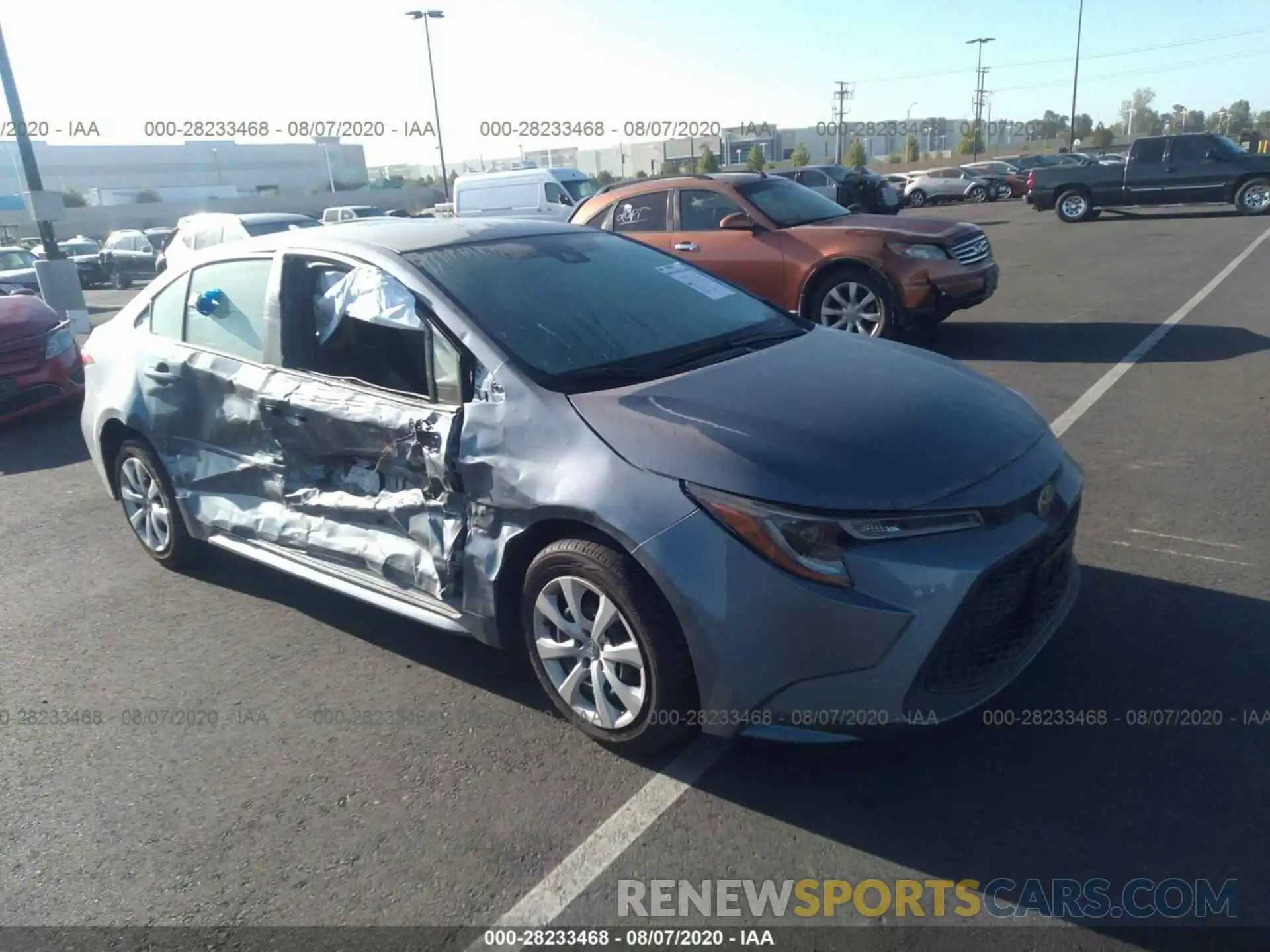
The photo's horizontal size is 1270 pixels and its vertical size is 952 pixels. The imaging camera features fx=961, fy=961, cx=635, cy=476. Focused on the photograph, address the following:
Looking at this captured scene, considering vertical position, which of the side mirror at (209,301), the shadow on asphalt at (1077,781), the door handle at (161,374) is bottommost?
the shadow on asphalt at (1077,781)

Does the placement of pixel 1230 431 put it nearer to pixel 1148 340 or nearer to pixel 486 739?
pixel 1148 340

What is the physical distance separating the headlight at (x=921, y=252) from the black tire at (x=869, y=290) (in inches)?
11.1

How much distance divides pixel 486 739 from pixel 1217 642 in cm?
271

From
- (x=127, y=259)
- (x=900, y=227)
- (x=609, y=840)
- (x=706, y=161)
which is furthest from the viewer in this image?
(x=706, y=161)

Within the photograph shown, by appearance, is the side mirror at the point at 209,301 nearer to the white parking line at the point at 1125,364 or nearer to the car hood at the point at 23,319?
the white parking line at the point at 1125,364

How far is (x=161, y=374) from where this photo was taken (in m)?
4.65

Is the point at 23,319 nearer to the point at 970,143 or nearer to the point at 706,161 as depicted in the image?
the point at 706,161

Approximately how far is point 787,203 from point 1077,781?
7738 mm

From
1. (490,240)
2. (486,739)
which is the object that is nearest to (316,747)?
(486,739)

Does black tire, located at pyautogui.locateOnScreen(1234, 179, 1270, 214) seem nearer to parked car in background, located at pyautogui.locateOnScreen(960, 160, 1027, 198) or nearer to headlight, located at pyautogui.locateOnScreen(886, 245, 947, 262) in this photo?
parked car in background, located at pyautogui.locateOnScreen(960, 160, 1027, 198)

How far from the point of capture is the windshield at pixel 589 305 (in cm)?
346

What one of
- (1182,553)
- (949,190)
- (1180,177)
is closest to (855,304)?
(1182,553)

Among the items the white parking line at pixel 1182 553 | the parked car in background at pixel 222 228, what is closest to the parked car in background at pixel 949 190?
the parked car in background at pixel 222 228

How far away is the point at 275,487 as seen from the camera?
13.6 feet
